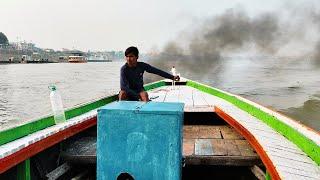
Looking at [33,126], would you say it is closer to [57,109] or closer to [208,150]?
[57,109]

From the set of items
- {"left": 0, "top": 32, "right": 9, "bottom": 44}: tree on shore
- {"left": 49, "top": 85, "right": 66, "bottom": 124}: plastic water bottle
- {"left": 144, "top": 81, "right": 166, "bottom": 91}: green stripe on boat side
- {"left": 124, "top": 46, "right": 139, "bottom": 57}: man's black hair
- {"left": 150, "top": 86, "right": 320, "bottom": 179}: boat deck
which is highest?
{"left": 0, "top": 32, "right": 9, "bottom": 44}: tree on shore

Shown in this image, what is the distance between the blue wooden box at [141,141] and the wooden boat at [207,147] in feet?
2.77

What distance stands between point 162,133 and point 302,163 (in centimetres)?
132

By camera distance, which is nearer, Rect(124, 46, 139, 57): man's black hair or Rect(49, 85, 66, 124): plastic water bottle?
Rect(49, 85, 66, 124): plastic water bottle

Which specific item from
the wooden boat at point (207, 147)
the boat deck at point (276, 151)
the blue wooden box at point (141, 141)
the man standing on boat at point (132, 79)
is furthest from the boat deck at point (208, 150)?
the blue wooden box at point (141, 141)

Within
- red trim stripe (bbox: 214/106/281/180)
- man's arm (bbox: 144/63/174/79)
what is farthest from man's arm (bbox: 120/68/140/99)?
red trim stripe (bbox: 214/106/281/180)

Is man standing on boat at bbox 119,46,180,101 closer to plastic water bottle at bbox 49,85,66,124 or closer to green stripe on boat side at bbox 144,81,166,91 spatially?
plastic water bottle at bbox 49,85,66,124

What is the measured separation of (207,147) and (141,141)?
2.13 meters

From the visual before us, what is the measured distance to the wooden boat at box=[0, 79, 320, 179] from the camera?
328 cm

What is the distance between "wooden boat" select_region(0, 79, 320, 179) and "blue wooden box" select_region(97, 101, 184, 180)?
2.77ft

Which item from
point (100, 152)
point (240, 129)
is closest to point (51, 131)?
point (100, 152)

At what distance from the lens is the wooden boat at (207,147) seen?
3.28m

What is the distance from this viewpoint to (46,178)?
3.97 metres

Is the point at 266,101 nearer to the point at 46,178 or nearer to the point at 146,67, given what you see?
the point at 146,67
